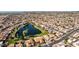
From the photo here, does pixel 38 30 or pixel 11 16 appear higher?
pixel 11 16
